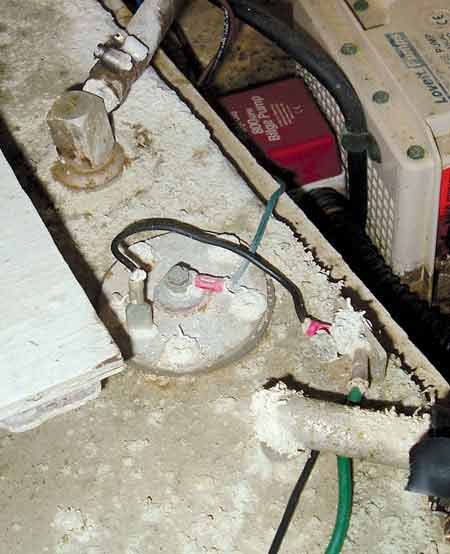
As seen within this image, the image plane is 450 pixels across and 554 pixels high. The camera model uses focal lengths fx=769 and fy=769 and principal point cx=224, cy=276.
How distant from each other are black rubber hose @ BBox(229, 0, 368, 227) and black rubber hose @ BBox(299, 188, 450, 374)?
41 millimetres

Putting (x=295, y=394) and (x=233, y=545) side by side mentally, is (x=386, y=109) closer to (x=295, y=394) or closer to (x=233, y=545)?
(x=295, y=394)

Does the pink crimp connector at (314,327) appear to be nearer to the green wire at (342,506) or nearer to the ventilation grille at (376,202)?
the green wire at (342,506)

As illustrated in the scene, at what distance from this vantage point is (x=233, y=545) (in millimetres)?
682

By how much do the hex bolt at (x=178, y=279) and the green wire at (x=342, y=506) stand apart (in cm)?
23

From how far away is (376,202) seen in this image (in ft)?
3.47

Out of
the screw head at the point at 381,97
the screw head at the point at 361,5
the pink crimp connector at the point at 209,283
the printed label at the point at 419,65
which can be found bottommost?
the pink crimp connector at the point at 209,283

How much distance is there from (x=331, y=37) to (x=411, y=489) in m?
0.67

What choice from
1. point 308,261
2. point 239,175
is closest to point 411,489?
point 308,261

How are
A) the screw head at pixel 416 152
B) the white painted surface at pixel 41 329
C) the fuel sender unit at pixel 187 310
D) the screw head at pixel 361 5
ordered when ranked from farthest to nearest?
the screw head at pixel 361 5 < the screw head at pixel 416 152 < the fuel sender unit at pixel 187 310 < the white painted surface at pixel 41 329

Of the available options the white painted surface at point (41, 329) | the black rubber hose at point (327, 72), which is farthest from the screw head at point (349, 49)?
the white painted surface at point (41, 329)

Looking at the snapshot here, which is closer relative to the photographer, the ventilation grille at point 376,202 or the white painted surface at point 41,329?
the white painted surface at point 41,329

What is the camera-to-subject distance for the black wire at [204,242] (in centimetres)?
80

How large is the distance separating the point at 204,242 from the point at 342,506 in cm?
31

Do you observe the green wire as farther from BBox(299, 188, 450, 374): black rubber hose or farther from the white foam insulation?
BBox(299, 188, 450, 374): black rubber hose
